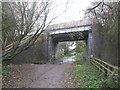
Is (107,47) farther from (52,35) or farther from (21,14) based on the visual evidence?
(52,35)

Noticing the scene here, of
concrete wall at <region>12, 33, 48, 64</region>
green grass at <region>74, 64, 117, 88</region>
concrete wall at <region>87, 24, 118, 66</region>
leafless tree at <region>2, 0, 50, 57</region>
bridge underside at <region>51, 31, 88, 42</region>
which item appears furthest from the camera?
bridge underside at <region>51, 31, 88, 42</region>

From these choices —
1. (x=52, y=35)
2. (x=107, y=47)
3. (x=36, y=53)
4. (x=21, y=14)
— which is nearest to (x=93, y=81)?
(x=107, y=47)

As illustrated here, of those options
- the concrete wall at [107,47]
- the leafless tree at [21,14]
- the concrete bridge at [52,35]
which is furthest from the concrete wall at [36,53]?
the concrete wall at [107,47]

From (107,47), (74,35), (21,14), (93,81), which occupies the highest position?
(21,14)

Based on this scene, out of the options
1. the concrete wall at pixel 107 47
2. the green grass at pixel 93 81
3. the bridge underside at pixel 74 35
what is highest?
the bridge underside at pixel 74 35

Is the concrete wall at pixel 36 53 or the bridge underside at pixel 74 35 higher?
the bridge underside at pixel 74 35

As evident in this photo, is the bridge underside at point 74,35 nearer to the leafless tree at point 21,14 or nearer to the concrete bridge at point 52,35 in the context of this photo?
the concrete bridge at point 52,35

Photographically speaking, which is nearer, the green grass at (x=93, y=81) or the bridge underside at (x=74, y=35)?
the green grass at (x=93, y=81)

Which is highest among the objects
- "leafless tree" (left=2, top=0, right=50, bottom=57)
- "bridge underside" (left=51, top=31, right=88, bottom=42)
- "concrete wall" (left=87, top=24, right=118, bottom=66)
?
"leafless tree" (left=2, top=0, right=50, bottom=57)

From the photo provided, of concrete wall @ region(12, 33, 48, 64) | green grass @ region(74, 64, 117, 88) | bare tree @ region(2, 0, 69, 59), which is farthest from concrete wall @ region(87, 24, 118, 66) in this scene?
concrete wall @ region(12, 33, 48, 64)

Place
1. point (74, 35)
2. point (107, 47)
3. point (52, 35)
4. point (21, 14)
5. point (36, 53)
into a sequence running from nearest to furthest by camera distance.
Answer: point (107, 47), point (21, 14), point (36, 53), point (74, 35), point (52, 35)

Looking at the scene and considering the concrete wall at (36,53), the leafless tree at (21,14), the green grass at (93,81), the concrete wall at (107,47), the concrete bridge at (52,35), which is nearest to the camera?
the concrete wall at (107,47)

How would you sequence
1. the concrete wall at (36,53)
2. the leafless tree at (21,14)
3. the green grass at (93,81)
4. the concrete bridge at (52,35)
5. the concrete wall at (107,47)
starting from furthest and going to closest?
the concrete bridge at (52,35), the concrete wall at (36,53), the leafless tree at (21,14), the green grass at (93,81), the concrete wall at (107,47)

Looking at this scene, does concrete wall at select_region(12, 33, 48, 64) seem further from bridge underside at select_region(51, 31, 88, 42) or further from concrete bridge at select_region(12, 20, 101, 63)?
bridge underside at select_region(51, 31, 88, 42)
